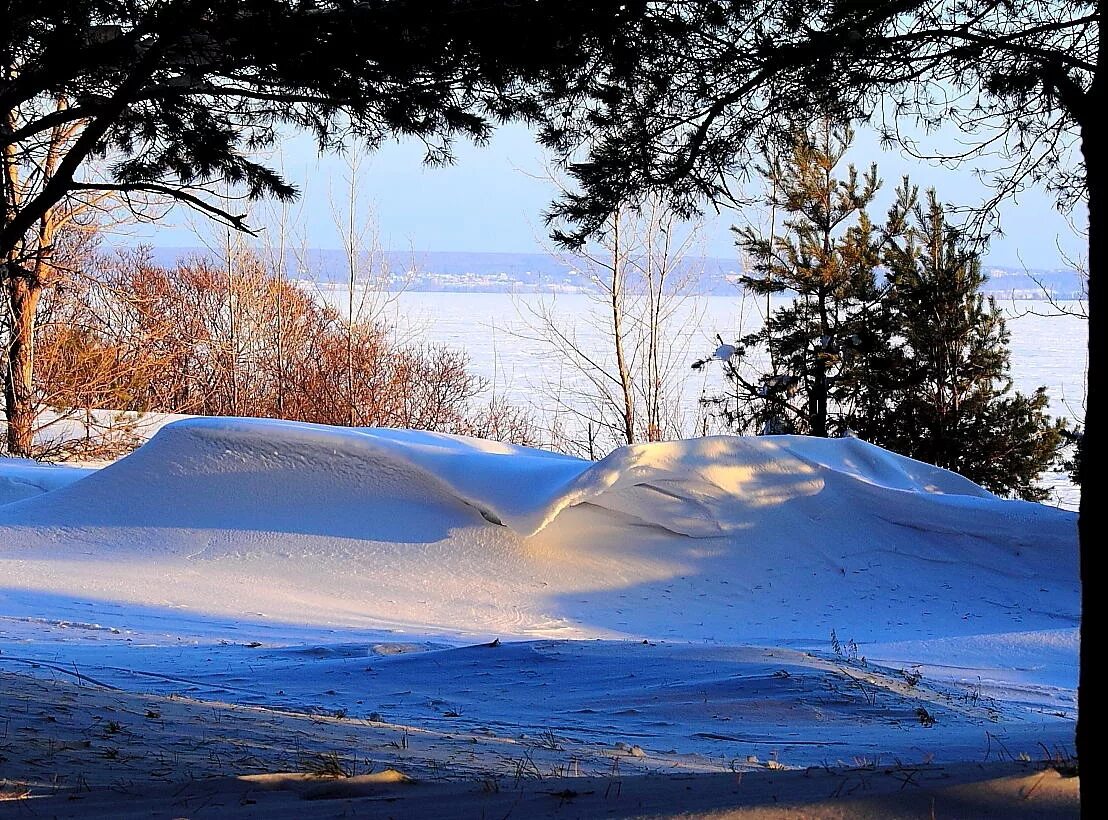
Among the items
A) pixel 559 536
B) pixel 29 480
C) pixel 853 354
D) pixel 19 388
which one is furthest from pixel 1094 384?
pixel 19 388

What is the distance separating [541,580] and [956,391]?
12.8 m

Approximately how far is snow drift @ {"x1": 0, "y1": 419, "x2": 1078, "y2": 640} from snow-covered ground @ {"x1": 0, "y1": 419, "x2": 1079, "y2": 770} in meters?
0.03

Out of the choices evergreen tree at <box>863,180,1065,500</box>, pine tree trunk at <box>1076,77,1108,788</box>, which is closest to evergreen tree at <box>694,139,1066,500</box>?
evergreen tree at <box>863,180,1065,500</box>

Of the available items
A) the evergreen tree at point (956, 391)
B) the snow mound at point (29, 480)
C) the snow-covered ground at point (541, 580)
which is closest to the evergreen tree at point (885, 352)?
the evergreen tree at point (956, 391)

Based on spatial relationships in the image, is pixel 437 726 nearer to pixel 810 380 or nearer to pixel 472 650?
pixel 472 650

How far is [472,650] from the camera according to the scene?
279 inches

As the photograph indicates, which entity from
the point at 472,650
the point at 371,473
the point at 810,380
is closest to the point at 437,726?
the point at 472,650

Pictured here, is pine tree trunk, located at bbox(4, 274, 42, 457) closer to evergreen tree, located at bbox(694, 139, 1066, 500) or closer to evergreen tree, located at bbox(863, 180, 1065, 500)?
evergreen tree, located at bbox(694, 139, 1066, 500)

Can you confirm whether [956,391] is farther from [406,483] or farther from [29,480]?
[29,480]

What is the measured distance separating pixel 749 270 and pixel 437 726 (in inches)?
774

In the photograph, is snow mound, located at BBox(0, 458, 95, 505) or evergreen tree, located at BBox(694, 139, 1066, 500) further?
evergreen tree, located at BBox(694, 139, 1066, 500)

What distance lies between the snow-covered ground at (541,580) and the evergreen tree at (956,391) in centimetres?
791

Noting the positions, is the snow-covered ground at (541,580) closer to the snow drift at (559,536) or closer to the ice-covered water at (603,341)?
the snow drift at (559,536)

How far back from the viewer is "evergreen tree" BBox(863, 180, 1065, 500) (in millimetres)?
20172
